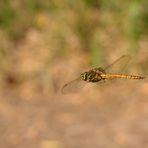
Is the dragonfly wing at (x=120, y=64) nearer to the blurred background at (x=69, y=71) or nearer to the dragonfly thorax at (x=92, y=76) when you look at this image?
the dragonfly thorax at (x=92, y=76)

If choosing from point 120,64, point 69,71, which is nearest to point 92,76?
point 120,64

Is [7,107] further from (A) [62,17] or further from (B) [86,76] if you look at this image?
(B) [86,76]

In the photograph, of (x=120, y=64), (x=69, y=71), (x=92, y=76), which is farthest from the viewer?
(x=69, y=71)

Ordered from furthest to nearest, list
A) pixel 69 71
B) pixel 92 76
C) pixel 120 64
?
pixel 69 71 < pixel 120 64 < pixel 92 76

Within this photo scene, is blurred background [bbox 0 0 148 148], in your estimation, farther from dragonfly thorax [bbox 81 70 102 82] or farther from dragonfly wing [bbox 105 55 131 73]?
dragonfly thorax [bbox 81 70 102 82]

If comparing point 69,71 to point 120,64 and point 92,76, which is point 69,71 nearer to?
point 120,64

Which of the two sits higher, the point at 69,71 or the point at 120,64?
the point at 69,71

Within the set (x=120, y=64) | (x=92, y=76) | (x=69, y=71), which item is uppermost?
(x=69, y=71)

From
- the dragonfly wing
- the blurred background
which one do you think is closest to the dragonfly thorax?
the dragonfly wing

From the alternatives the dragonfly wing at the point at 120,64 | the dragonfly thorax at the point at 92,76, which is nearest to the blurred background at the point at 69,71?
the dragonfly wing at the point at 120,64
